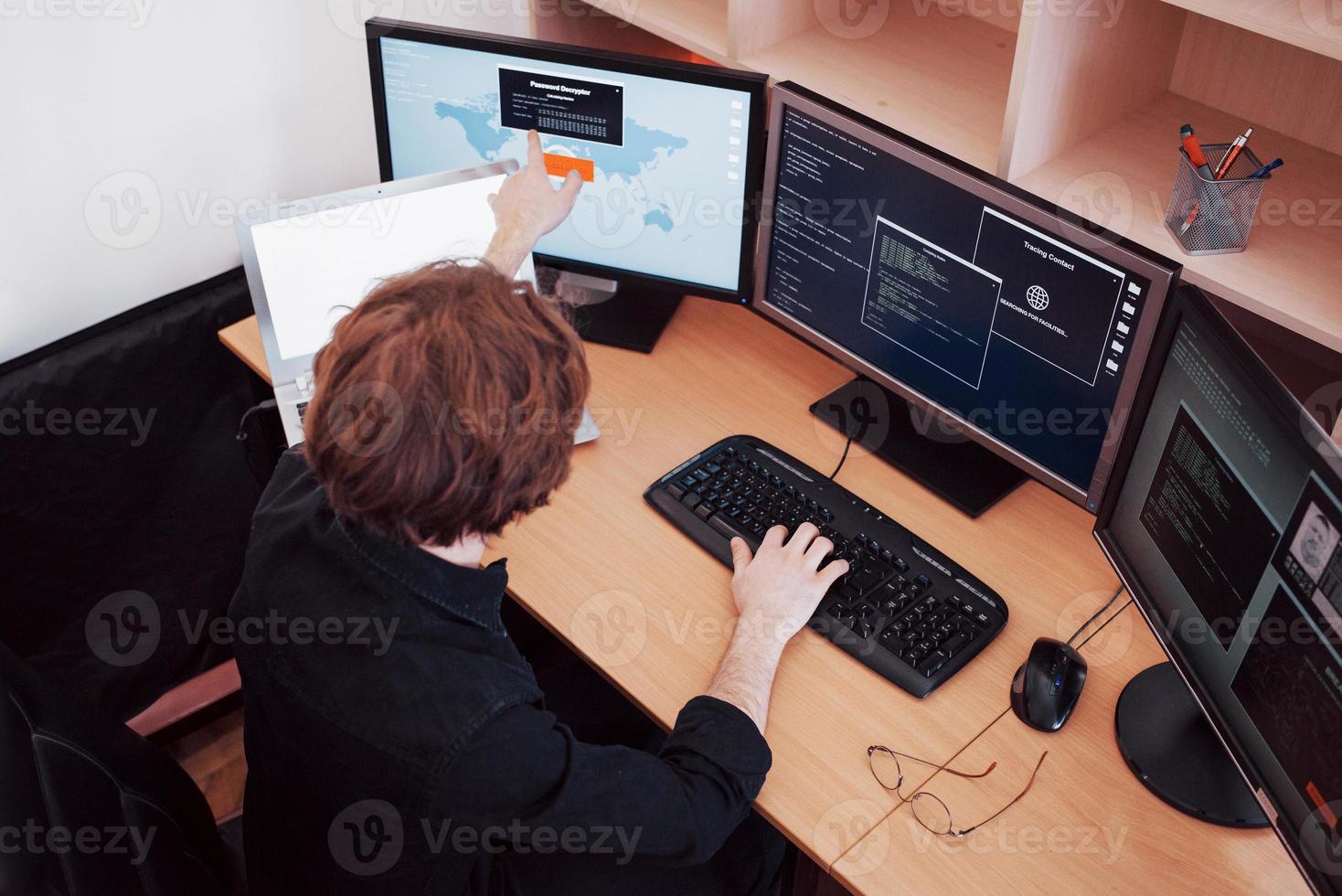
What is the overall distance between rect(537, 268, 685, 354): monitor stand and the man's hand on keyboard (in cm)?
50

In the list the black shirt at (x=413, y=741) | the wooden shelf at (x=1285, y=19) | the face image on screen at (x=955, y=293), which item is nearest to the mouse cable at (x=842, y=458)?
the face image on screen at (x=955, y=293)

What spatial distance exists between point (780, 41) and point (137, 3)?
3.06 ft

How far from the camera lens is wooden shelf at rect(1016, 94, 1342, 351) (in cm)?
127

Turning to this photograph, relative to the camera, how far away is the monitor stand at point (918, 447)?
62.7 inches

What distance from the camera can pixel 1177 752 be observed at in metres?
1.28

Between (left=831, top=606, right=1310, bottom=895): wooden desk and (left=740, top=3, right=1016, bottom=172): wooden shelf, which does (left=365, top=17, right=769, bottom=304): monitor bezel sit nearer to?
(left=740, top=3, right=1016, bottom=172): wooden shelf

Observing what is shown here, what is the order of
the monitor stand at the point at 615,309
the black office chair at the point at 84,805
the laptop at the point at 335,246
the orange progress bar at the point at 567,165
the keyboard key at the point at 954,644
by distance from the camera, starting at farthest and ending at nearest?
the monitor stand at the point at 615,309 → the orange progress bar at the point at 567,165 → the laptop at the point at 335,246 → the keyboard key at the point at 954,644 → the black office chair at the point at 84,805

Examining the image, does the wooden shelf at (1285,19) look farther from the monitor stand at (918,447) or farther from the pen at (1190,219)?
the monitor stand at (918,447)

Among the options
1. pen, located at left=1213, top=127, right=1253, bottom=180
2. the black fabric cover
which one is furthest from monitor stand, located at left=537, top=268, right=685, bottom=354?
pen, located at left=1213, top=127, right=1253, bottom=180

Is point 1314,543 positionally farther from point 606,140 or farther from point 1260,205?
point 606,140

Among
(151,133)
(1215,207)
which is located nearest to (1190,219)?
(1215,207)

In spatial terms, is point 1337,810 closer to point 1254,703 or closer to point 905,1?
point 1254,703

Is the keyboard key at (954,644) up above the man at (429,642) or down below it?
below

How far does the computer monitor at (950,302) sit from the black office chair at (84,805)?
38.8 inches
